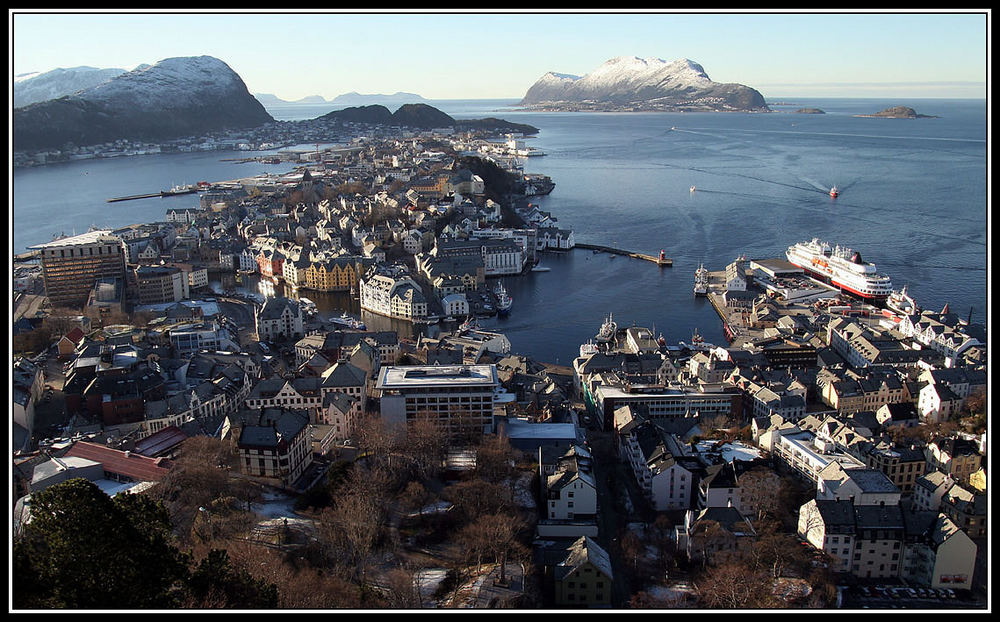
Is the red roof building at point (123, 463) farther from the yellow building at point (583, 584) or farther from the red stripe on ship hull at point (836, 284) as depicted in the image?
the red stripe on ship hull at point (836, 284)

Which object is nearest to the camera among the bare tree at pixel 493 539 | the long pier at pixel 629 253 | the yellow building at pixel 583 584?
the yellow building at pixel 583 584

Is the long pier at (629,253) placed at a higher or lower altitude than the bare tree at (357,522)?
higher

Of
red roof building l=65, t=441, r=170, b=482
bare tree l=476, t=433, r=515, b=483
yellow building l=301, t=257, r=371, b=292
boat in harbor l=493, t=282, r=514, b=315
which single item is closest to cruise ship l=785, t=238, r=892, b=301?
boat in harbor l=493, t=282, r=514, b=315

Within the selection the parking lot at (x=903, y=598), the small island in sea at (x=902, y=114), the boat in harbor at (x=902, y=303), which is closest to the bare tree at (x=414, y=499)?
the parking lot at (x=903, y=598)

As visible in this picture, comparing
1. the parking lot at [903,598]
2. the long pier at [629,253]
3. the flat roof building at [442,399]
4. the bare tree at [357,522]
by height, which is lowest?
the parking lot at [903,598]

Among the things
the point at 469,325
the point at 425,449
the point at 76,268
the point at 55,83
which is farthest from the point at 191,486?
the point at 55,83

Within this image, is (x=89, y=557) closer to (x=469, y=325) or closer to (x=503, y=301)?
(x=469, y=325)


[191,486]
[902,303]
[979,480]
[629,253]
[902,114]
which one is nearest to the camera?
[191,486]
